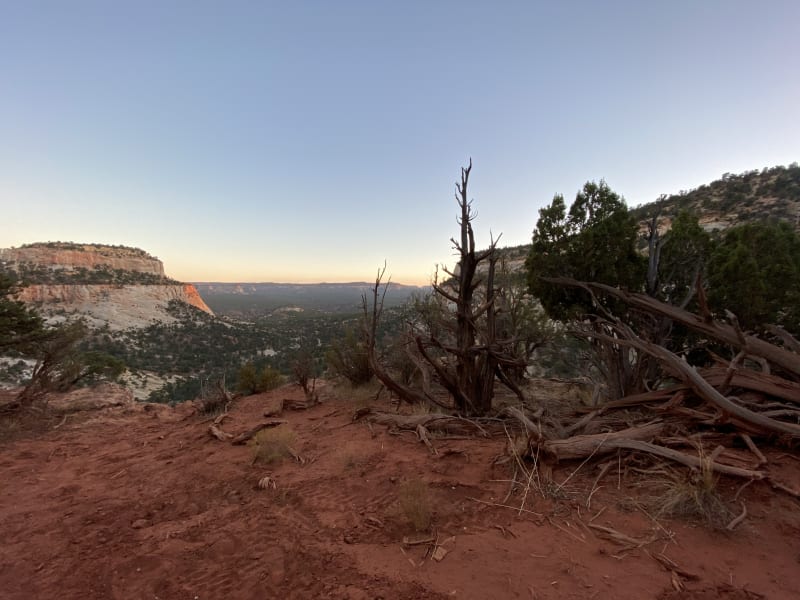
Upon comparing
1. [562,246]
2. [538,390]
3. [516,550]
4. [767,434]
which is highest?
[562,246]

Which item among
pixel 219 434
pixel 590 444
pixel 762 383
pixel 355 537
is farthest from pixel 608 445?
pixel 219 434

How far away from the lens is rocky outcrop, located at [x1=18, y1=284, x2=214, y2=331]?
3616 centimetres

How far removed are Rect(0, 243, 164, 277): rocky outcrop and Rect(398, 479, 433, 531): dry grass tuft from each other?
193ft

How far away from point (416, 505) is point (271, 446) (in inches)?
118

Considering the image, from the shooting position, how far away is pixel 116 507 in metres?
4.43

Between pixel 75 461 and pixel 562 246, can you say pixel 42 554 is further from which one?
pixel 562 246

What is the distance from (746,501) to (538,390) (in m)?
7.76

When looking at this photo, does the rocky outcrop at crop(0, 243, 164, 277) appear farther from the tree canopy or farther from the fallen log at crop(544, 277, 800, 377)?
the fallen log at crop(544, 277, 800, 377)

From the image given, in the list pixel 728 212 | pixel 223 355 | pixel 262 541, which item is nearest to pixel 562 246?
pixel 262 541

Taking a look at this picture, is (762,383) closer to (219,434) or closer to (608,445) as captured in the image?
(608,445)

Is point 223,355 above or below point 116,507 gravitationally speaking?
below

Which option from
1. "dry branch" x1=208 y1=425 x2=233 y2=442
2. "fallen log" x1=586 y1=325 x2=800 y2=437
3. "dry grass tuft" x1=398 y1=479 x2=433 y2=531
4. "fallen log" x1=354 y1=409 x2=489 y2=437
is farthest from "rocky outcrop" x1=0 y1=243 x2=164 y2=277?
"fallen log" x1=586 y1=325 x2=800 y2=437

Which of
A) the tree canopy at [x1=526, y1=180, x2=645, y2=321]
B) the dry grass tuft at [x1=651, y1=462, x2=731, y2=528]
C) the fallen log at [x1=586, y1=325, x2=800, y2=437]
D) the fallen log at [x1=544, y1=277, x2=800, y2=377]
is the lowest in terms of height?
the dry grass tuft at [x1=651, y1=462, x2=731, y2=528]

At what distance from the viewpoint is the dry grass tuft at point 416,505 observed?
3.47 meters
